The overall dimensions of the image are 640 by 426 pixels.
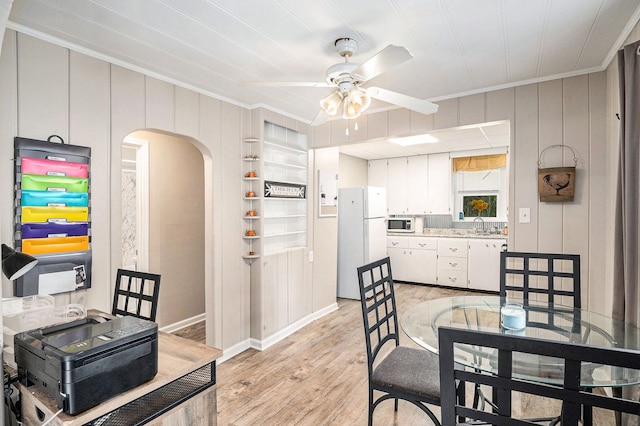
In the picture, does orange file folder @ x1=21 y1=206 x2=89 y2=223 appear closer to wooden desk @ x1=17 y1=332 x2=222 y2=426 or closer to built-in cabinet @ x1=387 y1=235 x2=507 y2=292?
wooden desk @ x1=17 y1=332 x2=222 y2=426

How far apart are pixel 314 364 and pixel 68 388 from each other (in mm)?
2247

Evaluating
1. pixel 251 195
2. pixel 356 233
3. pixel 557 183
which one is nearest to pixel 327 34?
pixel 251 195

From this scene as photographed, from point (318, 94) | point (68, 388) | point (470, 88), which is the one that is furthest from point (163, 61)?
point (470, 88)

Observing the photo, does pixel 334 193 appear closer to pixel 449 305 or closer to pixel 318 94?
pixel 318 94

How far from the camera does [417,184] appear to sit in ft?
20.6

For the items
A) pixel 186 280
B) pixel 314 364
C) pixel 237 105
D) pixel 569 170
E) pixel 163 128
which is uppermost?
pixel 237 105

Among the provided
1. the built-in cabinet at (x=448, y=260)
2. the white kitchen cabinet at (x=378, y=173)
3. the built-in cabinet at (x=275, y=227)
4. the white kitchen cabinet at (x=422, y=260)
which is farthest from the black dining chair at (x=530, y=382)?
the white kitchen cabinet at (x=378, y=173)

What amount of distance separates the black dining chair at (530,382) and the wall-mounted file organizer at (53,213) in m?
2.22

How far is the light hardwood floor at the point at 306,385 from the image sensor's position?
2.28 meters

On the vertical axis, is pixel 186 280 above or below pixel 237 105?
below

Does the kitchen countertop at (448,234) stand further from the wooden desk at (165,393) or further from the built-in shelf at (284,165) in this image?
the wooden desk at (165,393)

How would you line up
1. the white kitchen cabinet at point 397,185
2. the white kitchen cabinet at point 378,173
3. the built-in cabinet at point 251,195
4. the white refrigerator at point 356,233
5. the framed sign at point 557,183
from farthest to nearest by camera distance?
the white kitchen cabinet at point 378,173
the white kitchen cabinet at point 397,185
the white refrigerator at point 356,233
the built-in cabinet at point 251,195
the framed sign at point 557,183

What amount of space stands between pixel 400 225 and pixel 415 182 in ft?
2.79

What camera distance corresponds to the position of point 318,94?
3.18 m
